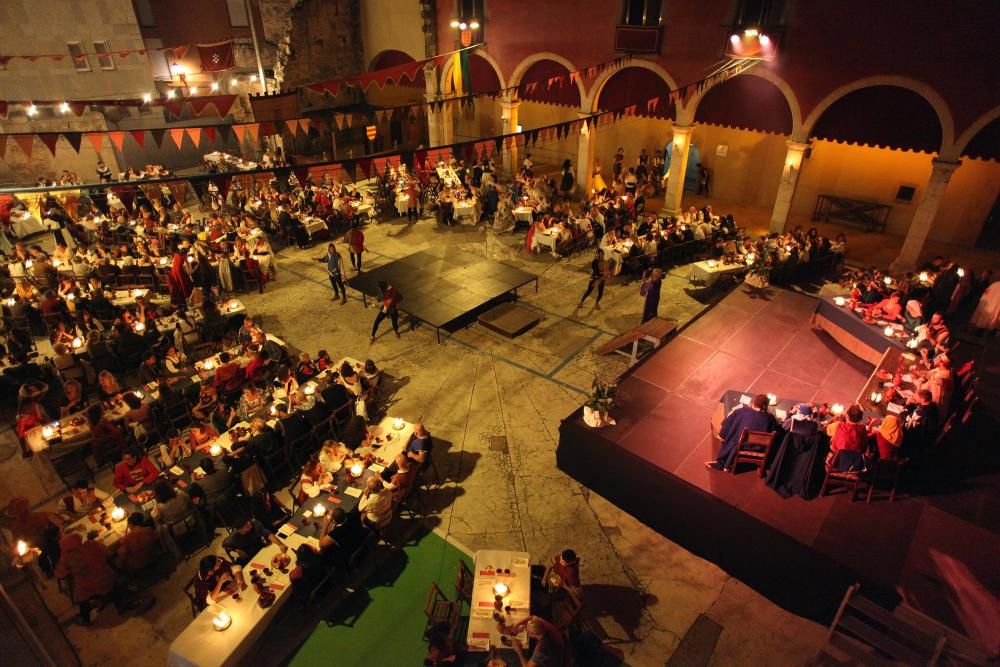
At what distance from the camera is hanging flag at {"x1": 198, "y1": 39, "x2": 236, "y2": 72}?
2500 cm

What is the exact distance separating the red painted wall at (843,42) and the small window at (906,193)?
5.16 m

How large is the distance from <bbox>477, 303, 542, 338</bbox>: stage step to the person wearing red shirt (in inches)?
283

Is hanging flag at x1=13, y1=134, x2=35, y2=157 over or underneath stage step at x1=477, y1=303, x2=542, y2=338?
over

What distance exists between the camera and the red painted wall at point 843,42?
42.5 ft

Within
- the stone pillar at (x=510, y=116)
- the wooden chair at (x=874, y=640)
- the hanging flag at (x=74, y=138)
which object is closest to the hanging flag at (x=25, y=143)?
the hanging flag at (x=74, y=138)

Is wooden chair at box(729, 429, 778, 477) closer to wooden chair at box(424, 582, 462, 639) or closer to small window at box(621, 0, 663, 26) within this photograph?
wooden chair at box(424, 582, 462, 639)

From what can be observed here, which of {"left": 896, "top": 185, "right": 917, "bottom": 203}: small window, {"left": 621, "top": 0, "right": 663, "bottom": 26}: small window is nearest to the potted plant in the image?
{"left": 621, "top": 0, "right": 663, "bottom": 26}: small window

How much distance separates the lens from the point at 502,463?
30.8 feet

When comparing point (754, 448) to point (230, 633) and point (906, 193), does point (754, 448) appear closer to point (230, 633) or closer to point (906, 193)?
point (230, 633)

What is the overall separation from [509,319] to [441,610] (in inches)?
300

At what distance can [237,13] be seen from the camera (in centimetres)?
2652

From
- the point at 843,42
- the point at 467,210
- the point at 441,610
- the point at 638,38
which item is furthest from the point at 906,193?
the point at 441,610

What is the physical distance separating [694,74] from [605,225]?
546 cm

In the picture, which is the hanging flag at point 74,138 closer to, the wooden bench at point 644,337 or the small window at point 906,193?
the wooden bench at point 644,337
